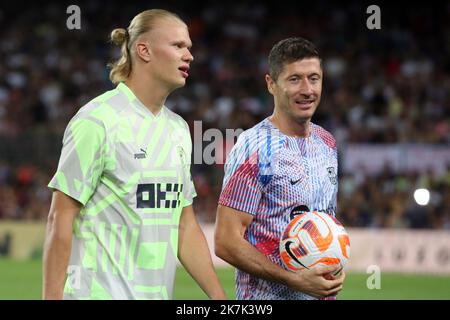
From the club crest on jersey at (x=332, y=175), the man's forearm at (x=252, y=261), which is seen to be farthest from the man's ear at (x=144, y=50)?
the club crest on jersey at (x=332, y=175)

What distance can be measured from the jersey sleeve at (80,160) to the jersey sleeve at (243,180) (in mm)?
979

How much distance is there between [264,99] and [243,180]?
1775 cm

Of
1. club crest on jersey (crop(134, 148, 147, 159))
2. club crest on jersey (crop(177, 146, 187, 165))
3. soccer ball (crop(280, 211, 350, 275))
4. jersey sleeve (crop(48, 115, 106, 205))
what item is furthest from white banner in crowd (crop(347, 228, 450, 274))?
jersey sleeve (crop(48, 115, 106, 205))

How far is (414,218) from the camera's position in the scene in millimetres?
18922

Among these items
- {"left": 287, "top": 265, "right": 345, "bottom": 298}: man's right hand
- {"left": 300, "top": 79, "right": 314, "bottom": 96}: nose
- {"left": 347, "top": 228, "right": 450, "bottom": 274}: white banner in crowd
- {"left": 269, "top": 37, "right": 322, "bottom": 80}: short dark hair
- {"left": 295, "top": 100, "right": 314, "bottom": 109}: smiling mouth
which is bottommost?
{"left": 347, "top": 228, "right": 450, "bottom": 274}: white banner in crowd

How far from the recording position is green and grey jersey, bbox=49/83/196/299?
4.54 meters

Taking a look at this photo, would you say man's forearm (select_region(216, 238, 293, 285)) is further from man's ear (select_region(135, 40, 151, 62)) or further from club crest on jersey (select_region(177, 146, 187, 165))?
man's ear (select_region(135, 40, 151, 62))

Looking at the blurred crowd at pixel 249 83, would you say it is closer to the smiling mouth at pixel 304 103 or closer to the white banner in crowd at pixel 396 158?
the white banner in crowd at pixel 396 158

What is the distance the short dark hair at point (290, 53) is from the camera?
541 centimetres

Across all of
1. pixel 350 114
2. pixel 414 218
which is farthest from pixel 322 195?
pixel 350 114

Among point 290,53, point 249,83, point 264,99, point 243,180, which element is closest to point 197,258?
point 243,180

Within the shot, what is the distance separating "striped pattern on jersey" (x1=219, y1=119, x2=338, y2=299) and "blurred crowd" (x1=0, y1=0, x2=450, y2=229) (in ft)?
45.5
